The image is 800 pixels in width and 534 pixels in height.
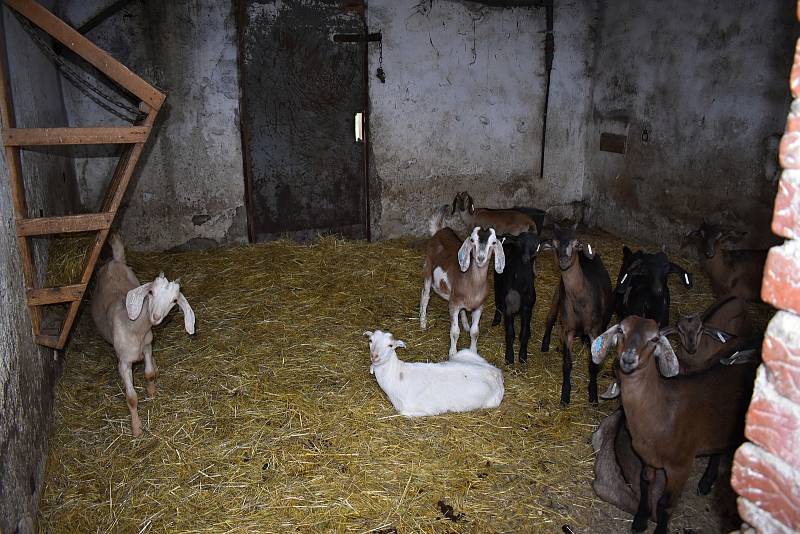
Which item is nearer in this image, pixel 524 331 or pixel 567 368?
pixel 567 368

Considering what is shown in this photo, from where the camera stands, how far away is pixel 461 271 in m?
5.84

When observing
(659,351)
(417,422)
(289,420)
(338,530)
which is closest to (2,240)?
(289,420)

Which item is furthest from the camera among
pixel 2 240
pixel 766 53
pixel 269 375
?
pixel 766 53

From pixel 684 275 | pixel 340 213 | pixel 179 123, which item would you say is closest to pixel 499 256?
pixel 684 275

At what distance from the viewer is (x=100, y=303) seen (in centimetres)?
513

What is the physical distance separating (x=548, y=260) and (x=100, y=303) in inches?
243

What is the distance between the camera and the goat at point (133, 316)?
14.9 ft

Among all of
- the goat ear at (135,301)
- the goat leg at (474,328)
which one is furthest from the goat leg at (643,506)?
the goat ear at (135,301)

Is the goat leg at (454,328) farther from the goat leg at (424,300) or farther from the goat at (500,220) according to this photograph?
the goat at (500,220)

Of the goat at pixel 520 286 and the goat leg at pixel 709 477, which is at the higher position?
the goat at pixel 520 286

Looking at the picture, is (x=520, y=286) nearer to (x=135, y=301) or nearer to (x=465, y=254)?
(x=465, y=254)

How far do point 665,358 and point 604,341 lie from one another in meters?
0.37

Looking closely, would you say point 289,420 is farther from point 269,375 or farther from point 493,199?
point 493,199

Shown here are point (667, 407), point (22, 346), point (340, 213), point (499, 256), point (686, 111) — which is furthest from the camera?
point (340, 213)
